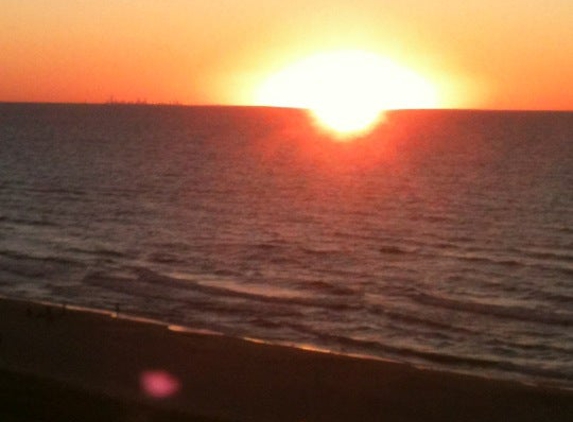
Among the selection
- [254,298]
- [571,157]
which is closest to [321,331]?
[254,298]

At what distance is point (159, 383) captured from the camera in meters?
11.4

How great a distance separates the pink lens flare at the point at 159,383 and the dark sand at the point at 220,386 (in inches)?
2.2

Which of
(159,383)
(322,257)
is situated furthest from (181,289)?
(159,383)

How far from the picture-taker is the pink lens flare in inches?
427

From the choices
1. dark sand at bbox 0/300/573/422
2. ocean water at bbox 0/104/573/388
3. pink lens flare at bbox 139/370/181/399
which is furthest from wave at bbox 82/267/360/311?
pink lens flare at bbox 139/370/181/399

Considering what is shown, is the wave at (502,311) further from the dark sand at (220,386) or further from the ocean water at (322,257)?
the dark sand at (220,386)

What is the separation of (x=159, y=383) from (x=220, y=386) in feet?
2.21

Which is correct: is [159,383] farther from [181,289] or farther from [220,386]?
[181,289]

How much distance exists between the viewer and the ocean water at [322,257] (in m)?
19.5

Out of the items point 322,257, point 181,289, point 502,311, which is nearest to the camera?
point 502,311

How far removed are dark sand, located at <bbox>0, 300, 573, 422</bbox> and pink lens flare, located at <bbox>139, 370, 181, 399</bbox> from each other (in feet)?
0.18

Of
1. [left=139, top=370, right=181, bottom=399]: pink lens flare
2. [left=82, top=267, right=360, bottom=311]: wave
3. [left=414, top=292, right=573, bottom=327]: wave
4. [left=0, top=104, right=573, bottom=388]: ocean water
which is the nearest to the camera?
[left=139, top=370, right=181, bottom=399]: pink lens flare

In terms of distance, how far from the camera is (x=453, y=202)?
5266 centimetres

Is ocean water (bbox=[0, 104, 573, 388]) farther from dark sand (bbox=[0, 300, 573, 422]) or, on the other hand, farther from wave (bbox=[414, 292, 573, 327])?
dark sand (bbox=[0, 300, 573, 422])
